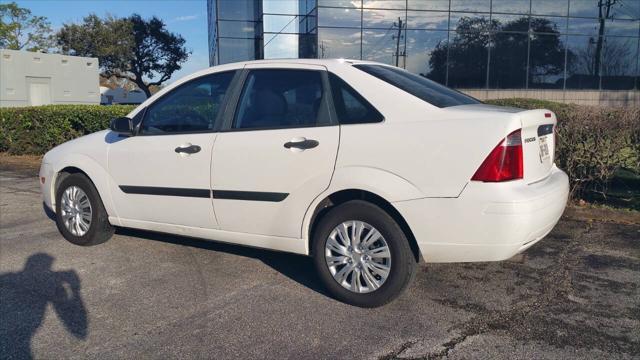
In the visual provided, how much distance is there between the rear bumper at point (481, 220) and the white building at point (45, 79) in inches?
1025

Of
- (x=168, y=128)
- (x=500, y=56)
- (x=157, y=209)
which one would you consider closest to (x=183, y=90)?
(x=168, y=128)

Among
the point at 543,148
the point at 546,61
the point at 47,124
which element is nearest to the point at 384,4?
the point at 546,61

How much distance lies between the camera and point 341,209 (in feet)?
12.4

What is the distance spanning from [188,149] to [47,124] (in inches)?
378

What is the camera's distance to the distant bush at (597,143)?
604 cm

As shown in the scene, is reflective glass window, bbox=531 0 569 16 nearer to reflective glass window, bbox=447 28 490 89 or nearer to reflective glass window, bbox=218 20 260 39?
reflective glass window, bbox=447 28 490 89

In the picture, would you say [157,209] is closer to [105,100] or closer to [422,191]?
[422,191]

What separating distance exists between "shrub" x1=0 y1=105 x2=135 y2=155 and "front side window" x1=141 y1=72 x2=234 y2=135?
7527 millimetres

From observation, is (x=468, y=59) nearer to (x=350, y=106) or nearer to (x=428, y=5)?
(x=428, y=5)

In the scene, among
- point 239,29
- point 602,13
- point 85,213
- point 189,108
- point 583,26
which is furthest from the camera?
point 239,29

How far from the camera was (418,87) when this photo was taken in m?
4.02

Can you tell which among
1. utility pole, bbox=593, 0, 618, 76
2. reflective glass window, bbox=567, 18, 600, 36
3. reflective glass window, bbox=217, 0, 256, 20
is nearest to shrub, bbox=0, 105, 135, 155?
reflective glass window, bbox=217, 0, 256, 20

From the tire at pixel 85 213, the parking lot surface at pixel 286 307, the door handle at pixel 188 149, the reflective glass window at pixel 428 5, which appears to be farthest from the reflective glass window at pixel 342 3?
the door handle at pixel 188 149

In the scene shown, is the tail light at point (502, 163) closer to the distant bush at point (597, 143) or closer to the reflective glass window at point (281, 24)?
the distant bush at point (597, 143)
